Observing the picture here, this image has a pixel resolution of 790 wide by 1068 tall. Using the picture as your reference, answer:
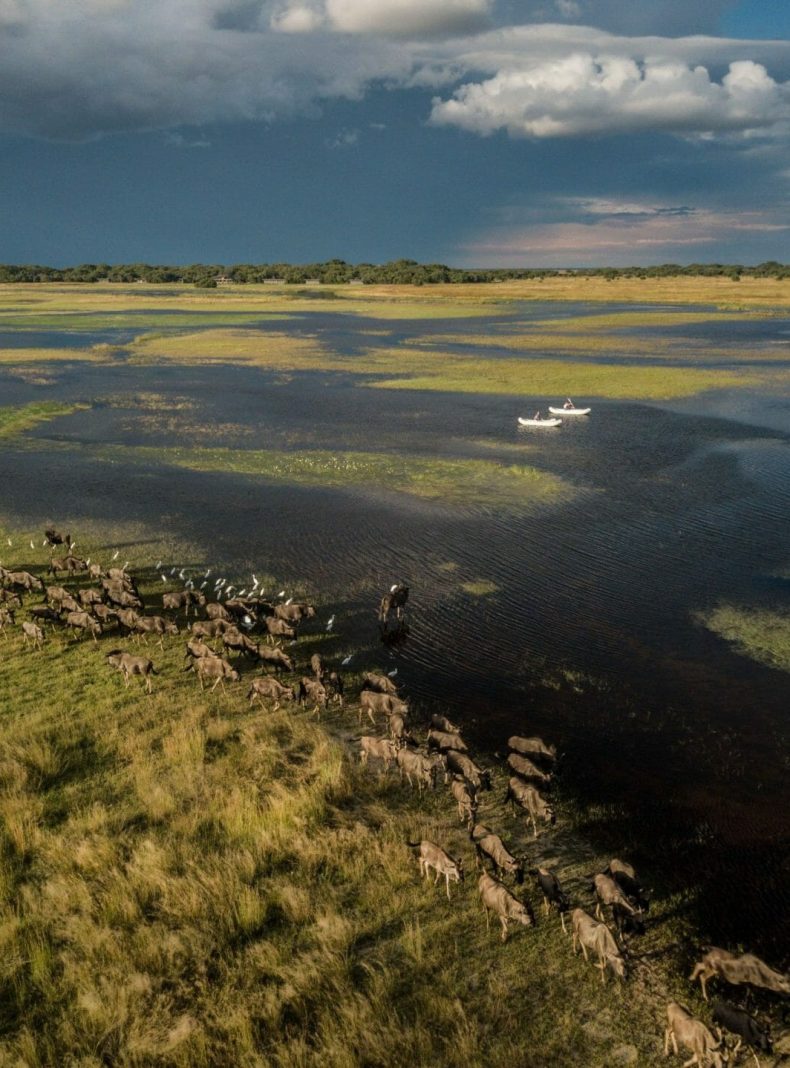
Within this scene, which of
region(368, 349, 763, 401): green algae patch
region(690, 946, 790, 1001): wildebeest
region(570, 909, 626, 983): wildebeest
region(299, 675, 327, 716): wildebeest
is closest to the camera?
region(690, 946, 790, 1001): wildebeest

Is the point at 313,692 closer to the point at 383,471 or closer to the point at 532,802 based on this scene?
the point at 532,802

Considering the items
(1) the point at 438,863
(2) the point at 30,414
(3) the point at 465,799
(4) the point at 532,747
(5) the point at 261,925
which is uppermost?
(2) the point at 30,414

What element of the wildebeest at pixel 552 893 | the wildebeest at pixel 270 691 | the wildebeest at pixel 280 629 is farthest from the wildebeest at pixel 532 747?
the wildebeest at pixel 280 629

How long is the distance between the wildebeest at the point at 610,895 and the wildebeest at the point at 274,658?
7871 millimetres

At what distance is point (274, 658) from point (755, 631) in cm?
1075

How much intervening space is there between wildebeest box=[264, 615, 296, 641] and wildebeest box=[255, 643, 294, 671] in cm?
71

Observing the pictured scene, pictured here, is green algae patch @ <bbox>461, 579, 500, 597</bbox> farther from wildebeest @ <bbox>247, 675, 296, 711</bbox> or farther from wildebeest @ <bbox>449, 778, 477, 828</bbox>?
wildebeest @ <bbox>449, 778, 477, 828</bbox>

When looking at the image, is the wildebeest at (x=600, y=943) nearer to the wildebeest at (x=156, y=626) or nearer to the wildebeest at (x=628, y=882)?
the wildebeest at (x=628, y=882)

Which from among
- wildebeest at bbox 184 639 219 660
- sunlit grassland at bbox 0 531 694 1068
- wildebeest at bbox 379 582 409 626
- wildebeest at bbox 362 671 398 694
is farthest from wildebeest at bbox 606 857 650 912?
wildebeest at bbox 379 582 409 626

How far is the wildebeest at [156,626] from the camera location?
53.4 ft

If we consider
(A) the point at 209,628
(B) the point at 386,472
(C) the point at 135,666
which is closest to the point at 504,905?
(C) the point at 135,666

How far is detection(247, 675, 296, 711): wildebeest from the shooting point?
45.5 feet

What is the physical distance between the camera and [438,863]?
951cm

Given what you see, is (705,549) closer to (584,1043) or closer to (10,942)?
(584,1043)
